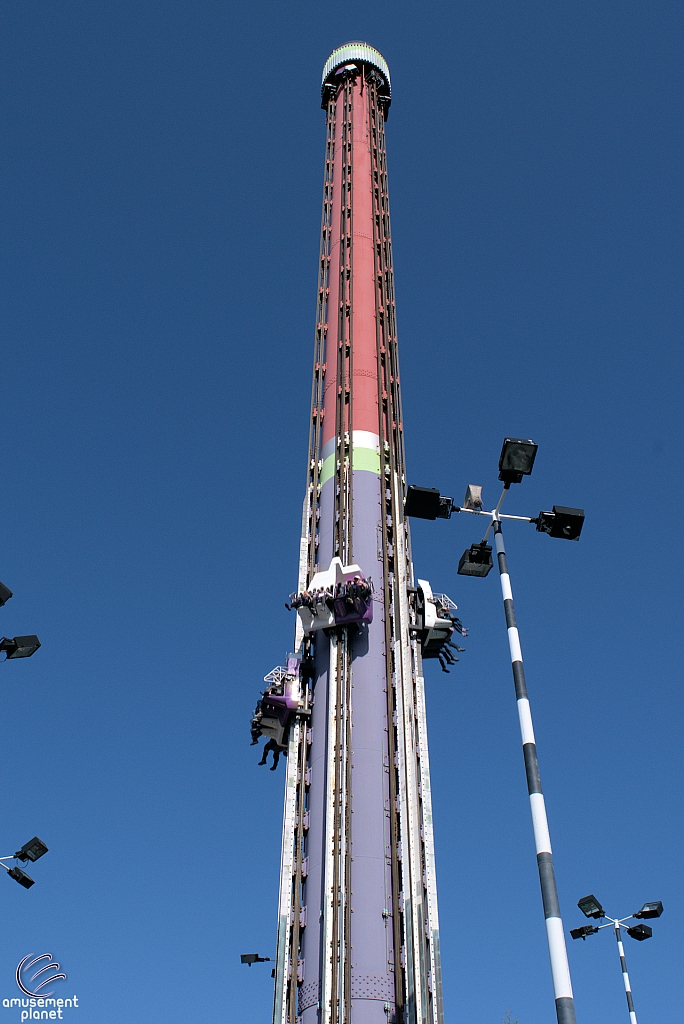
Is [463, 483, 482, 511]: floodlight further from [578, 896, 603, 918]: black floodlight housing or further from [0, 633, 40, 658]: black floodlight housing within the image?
[578, 896, 603, 918]: black floodlight housing

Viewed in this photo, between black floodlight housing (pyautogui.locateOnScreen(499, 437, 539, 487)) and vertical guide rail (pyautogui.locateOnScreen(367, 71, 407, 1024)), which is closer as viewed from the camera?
black floodlight housing (pyautogui.locateOnScreen(499, 437, 539, 487))

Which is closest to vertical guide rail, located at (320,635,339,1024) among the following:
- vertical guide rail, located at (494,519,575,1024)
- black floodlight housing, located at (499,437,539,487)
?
vertical guide rail, located at (494,519,575,1024)

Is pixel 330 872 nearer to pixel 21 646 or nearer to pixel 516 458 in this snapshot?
pixel 21 646

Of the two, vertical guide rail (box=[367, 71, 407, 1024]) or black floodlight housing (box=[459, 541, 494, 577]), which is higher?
vertical guide rail (box=[367, 71, 407, 1024])

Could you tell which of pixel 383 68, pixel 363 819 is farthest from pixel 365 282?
pixel 363 819

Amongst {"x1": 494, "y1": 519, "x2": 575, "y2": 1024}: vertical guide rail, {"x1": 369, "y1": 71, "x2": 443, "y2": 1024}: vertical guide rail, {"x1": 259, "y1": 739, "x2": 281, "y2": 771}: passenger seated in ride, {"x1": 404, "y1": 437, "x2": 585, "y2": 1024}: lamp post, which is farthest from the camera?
{"x1": 259, "y1": 739, "x2": 281, "y2": 771}: passenger seated in ride

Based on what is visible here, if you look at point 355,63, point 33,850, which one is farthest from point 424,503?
point 355,63

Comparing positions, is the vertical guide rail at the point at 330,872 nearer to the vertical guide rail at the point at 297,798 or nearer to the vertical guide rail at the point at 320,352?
the vertical guide rail at the point at 297,798

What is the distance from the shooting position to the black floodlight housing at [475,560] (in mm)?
18000

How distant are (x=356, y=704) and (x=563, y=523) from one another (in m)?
15.3

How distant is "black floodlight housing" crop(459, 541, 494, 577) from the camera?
18.0m

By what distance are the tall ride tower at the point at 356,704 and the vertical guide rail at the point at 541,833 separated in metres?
13.6

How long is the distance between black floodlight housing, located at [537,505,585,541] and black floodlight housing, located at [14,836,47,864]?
1541 cm

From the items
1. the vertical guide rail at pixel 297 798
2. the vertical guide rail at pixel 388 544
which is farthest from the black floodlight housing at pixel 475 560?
the vertical guide rail at pixel 297 798
